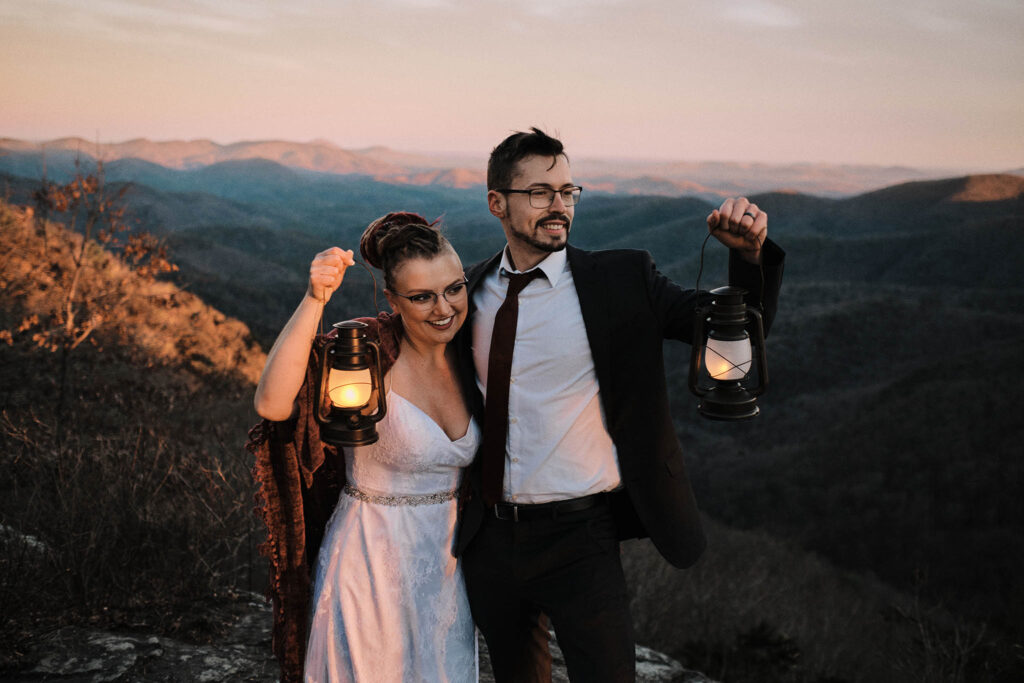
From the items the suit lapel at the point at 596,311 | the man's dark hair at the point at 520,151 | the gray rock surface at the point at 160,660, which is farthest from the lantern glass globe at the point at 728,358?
the gray rock surface at the point at 160,660

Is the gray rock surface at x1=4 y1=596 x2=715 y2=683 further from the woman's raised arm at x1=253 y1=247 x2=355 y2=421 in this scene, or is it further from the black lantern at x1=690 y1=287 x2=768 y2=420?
the black lantern at x1=690 y1=287 x2=768 y2=420

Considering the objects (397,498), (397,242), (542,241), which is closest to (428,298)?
(397,242)

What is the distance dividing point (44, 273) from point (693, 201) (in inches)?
4342

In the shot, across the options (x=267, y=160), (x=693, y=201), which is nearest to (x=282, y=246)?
(x=693, y=201)

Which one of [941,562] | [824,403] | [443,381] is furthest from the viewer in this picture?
[824,403]

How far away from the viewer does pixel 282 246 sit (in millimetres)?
70188

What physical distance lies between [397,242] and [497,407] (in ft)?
2.28

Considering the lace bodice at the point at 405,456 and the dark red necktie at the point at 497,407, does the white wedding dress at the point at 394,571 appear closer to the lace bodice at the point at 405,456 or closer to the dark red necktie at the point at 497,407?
the lace bodice at the point at 405,456

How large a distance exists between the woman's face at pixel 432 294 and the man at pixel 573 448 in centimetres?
19

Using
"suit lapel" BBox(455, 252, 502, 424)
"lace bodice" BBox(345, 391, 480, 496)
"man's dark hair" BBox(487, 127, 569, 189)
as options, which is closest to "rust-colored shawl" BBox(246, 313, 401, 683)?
"lace bodice" BBox(345, 391, 480, 496)

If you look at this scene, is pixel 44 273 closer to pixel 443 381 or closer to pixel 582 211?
pixel 443 381

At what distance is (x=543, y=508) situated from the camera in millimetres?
2475

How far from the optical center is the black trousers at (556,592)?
7.76 ft

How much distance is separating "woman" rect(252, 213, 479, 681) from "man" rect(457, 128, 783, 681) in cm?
14
